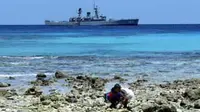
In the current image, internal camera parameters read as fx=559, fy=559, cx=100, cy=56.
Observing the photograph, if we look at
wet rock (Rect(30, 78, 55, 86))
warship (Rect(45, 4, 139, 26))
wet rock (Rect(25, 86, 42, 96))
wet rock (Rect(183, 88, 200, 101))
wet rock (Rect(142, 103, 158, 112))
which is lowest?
warship (Rect(45, 4, 139, 26))

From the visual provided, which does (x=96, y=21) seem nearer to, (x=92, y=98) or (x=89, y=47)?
(x=89, y=47)

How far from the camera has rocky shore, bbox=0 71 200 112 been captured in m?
17.4

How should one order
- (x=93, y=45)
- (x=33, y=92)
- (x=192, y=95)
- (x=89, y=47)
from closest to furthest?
(x=192, y=95) < (x=33, y=92) < (x=89, y=47) < (x=93, y=45)

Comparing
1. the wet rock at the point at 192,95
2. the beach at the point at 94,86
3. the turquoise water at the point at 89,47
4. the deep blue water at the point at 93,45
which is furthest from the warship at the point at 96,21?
the wet rock at the point at 192,95

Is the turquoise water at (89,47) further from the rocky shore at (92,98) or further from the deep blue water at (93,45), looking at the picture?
the rocky shore at (92,98)

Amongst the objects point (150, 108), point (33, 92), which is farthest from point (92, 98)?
point (150, 108)

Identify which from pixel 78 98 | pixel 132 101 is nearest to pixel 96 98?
pixel 78 98

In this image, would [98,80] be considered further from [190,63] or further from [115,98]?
[190,63]

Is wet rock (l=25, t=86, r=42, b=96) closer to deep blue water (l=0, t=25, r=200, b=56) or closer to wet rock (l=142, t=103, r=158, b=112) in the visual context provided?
wet rock (l=142, t=103, r=158, b=112)

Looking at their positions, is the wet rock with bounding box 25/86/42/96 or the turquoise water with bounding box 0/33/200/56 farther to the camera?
the turquoise water with bounding box 0/33/200/56

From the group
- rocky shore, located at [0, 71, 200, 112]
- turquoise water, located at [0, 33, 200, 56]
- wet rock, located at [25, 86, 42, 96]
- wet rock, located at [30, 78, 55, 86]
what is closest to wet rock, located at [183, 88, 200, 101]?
rocky shore, located at [0, 71, 200, 112]

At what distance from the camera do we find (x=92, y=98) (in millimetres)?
20641

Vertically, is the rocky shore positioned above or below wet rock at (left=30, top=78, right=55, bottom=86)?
above

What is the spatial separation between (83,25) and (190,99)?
526ft
